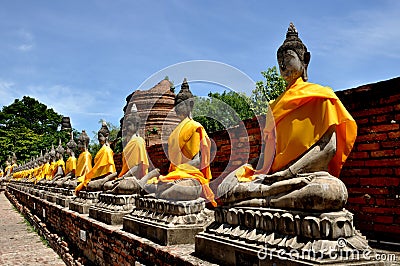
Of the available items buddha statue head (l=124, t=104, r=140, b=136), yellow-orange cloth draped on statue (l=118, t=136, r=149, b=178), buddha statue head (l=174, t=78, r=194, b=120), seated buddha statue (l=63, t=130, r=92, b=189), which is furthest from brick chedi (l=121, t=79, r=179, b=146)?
buddha statue head (l=174, t=78, r=194, b=120)

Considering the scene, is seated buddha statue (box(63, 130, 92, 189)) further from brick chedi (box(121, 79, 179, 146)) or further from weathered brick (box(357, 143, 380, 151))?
weathered brick (box(357, 143, 380, 151))

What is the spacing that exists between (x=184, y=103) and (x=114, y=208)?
7.52 ft

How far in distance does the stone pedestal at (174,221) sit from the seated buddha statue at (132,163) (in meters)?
1.60

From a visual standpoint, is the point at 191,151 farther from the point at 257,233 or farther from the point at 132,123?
the point at 132,123

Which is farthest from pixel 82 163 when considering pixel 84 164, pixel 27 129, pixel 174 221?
pixel 27 129

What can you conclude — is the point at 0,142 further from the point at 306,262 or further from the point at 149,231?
the point at 306,262

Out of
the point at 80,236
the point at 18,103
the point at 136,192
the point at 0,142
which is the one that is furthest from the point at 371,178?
the point at 18,103

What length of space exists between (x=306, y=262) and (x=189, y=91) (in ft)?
11.4

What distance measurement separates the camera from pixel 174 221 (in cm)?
450

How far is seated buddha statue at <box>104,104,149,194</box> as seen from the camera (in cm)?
663

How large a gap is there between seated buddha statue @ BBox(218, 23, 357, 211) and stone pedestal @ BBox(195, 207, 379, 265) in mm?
123

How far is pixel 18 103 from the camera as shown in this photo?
154ft

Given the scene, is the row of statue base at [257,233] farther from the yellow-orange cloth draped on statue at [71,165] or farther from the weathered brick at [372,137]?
the yellow-orange cloth draped on statue at [71,165]

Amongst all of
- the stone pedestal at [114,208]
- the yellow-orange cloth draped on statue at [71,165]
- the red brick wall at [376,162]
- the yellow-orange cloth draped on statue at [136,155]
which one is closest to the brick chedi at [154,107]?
the yellow-orange cloth draped on statue at [71,165]
